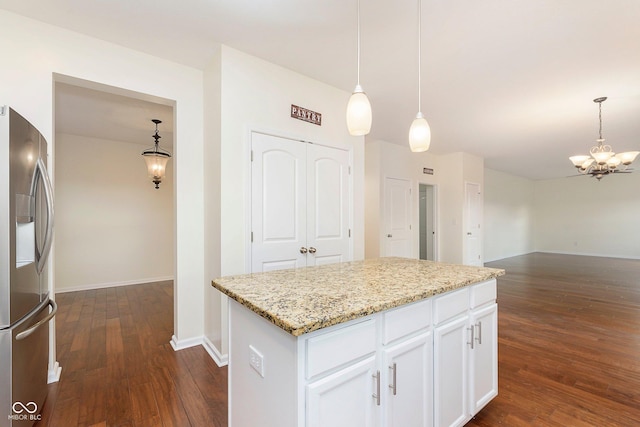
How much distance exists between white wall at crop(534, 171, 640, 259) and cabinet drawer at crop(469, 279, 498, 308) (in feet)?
34.5

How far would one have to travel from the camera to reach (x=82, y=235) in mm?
4727

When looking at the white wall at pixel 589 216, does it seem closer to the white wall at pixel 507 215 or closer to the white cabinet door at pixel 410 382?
the white wall at pixel 507 215

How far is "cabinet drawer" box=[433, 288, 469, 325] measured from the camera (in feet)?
4.78

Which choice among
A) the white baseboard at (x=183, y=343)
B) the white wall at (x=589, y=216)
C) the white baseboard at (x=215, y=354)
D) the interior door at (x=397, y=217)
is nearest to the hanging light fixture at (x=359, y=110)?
the white baseboard at (x=215, y=354)

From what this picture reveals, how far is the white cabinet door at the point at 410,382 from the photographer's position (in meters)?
1.24

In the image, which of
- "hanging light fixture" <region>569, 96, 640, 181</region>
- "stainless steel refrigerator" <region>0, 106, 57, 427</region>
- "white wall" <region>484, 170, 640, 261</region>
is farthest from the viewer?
"white wall" <region>484, 170, 640, 261</region>

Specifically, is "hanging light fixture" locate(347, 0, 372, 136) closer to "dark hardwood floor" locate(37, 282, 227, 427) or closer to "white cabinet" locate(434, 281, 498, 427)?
"white cabinet" locate(434, 281, 498, 427)

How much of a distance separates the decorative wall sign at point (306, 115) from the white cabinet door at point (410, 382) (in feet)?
7.50

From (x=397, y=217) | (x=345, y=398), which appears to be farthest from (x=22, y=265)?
(x=397, y=217)

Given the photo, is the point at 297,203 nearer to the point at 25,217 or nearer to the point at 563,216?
the point at 25,217

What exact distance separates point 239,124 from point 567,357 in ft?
11.7

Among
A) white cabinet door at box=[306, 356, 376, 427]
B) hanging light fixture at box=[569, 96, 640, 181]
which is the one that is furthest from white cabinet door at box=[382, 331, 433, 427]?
hanging light fixture at box=[569, 96, 640, 181]

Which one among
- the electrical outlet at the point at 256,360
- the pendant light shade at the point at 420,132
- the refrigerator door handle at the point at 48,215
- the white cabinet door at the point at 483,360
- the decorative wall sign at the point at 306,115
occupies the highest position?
the decorative wall sign at the point at 306,115

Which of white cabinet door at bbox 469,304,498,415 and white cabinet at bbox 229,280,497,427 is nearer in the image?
white cabinet at bbox 229,280,497,427
